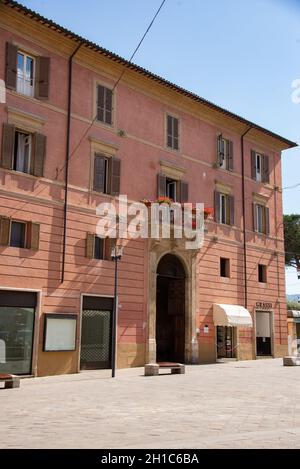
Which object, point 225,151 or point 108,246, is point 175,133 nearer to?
point 225,151

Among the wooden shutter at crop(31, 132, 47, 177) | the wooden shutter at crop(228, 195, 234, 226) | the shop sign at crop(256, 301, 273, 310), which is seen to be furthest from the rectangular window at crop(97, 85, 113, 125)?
the shop sign at crop(256, 301, 273, 310)

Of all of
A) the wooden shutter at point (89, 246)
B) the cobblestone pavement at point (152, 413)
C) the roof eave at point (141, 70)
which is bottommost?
the cobblestone pavement at point (152, 413)

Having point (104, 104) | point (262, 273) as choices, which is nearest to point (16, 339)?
point (104, 104)

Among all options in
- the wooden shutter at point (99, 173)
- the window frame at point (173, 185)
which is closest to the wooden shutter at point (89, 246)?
the wooden shutter at point (99, 173)

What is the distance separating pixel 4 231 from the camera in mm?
17156

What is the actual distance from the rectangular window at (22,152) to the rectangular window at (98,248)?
149 inches

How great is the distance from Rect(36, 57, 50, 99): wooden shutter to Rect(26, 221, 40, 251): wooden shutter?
4681mm

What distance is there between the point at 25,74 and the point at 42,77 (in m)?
0.61

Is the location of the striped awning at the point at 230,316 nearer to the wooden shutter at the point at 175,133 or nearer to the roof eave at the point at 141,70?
the wooden shutter at the point at 175,133

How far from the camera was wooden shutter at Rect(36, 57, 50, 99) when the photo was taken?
62.6ft

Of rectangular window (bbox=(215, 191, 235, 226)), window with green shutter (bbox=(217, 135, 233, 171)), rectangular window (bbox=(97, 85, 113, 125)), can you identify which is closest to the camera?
rectangular window (bbox=(97, 85, 113, 125))

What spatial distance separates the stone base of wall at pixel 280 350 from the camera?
2803cm

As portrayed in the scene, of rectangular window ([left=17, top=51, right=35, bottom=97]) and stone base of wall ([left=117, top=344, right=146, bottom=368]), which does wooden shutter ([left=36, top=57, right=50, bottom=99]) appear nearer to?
rectangular window ([left=17, top=51, right=35, bottom=97])

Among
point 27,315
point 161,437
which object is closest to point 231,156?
point 27,315
